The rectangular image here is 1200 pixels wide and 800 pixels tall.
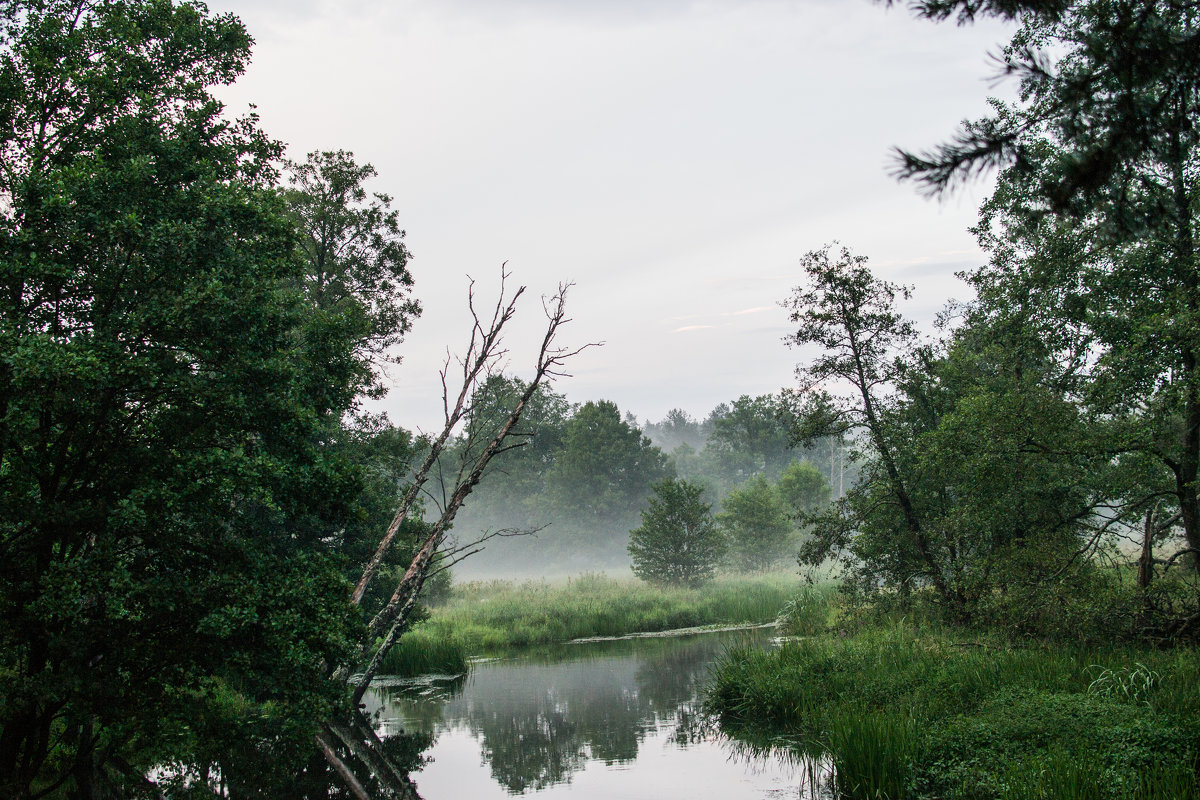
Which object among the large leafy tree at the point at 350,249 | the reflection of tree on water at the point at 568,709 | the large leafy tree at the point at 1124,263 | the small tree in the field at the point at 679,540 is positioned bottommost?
the reflection of tree on water at the point at 568,709

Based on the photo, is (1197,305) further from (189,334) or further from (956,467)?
(189,334)

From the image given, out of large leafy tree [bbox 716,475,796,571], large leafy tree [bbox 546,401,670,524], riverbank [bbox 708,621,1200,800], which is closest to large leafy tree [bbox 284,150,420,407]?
riverbank [bbox 708,621,1200,800]

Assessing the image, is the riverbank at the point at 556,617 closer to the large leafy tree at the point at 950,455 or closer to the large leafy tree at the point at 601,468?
the large leafy tree at the point at 950,455

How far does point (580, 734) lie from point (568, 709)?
198cm

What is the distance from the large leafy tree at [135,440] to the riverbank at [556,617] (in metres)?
11.8

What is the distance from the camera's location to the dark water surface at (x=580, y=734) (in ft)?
35.0

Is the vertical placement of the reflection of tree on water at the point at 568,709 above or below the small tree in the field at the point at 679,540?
below

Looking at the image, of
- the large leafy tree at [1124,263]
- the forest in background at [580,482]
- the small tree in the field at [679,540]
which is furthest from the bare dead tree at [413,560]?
the forest in background at [580,482]

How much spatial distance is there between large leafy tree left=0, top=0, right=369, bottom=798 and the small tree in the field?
31.3 m

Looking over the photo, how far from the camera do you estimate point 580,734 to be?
13.7m

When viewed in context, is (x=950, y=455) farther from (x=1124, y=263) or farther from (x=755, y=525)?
(x=755, y=525)

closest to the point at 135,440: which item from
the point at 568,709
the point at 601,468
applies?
the point at 568,709

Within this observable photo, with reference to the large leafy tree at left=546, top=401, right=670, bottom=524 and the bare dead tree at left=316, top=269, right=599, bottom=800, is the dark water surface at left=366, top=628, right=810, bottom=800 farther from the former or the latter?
the large leafy tree at left=546, top=401, right=670, bottom=524

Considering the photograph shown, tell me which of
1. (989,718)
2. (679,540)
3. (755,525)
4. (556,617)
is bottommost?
(556,617)
